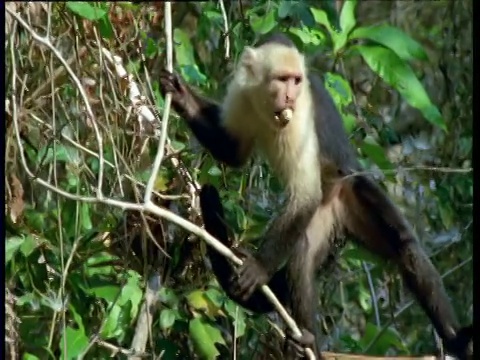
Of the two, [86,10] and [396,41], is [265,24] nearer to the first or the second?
[396,41]

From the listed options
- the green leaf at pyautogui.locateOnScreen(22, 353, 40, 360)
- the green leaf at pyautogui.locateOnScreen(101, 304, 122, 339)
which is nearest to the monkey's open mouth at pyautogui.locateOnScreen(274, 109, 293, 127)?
the green leaf at pyautogui.locateOnScreen(101, 304, 122, 339)

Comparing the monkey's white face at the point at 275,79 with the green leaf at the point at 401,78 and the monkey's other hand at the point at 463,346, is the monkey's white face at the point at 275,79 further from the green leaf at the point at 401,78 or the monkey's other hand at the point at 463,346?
the monkey's other hand at the point at 463,346

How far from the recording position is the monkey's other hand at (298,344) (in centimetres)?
345

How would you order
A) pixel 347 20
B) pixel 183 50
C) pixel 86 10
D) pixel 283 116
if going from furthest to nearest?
1. pixel 183 50
2. pixel 347 20
3. pixel 283 116
4. pixel 86 10

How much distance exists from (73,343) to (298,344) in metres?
0.76

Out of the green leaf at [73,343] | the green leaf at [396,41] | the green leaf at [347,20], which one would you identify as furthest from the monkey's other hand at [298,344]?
the green leaf at [347,20]

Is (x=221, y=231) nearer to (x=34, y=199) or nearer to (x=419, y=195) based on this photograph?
(x=34, y=199)

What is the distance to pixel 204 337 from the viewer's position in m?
3.54

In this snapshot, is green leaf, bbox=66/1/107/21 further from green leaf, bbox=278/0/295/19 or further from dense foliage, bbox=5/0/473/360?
green leaf, bbox=278/0/295/19

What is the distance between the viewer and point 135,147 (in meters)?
3.66

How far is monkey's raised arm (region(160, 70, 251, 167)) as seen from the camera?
3738mm

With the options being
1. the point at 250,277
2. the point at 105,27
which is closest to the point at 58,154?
the point at 105,27

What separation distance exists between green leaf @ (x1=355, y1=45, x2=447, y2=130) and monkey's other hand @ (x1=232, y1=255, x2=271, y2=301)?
808 millimetres

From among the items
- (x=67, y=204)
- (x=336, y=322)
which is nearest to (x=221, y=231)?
(x=67, y=204)
